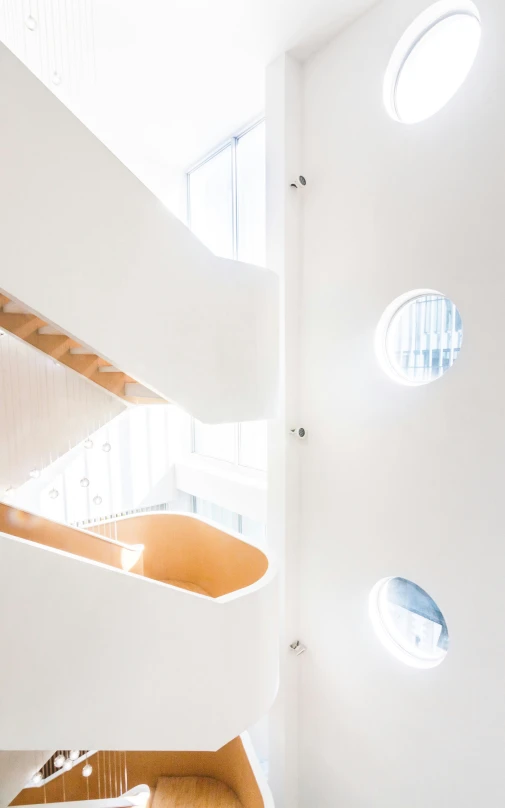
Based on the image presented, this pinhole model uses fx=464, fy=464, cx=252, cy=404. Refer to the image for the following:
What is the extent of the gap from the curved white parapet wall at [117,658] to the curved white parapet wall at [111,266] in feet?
3.10

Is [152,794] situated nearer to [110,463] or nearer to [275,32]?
[110,463]

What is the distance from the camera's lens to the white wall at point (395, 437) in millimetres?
2660

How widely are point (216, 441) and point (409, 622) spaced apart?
11.6 feet

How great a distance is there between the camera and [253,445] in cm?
553

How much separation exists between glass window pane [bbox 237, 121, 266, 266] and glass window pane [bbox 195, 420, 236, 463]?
83.8 inches

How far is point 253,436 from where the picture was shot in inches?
217

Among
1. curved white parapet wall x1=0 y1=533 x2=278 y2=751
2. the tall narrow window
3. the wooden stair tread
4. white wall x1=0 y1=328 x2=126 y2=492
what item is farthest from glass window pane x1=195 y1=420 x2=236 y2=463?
curved white parapet wall x1=0 y1=533 x2=278 y2=751

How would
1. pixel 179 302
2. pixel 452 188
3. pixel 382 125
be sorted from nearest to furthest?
pixel 179 302 → pixel 452 188 → pixel 382 125

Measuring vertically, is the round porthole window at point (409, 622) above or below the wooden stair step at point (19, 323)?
below

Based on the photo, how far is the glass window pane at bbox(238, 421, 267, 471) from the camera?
17.7 feet

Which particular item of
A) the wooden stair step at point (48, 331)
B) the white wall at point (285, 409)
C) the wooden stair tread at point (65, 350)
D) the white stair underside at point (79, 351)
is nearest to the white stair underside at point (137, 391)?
the wooden stair tread at point (65, 350)

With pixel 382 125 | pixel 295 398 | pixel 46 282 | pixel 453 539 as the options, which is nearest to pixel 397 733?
pixel 453 539

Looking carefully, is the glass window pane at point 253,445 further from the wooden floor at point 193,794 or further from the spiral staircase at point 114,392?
the wooden floor at point 193,794

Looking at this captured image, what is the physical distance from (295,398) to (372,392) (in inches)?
31.3
